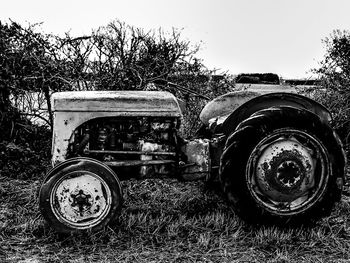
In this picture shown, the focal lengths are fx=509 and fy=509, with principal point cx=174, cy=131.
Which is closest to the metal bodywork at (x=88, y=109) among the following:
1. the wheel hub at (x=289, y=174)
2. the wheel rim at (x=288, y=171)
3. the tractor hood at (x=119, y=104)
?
the tractor hood at (x=119, y=104)

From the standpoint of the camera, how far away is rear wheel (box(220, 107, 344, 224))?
4.11m

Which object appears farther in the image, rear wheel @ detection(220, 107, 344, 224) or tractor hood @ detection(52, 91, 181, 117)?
tractor hood @ detection(52, 91, 181, 117)

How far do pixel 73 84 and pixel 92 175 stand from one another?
10.6 ft

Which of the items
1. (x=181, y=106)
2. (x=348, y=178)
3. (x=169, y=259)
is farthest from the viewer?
(x=348, y=178)

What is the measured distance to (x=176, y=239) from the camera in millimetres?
4105

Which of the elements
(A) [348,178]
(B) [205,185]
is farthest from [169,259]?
(A) [348,178]

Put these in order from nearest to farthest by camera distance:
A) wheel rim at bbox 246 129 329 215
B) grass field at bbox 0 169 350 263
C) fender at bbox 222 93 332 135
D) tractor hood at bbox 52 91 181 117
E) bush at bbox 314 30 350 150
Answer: grass field at bbox 0 169 350 263 → wheel rim at bbox 246 129 329 215 → tractor hood at bbox 52 91 181 117 → fender at bbox 222 93 332 135 → bush at bbox 314 30 350 150

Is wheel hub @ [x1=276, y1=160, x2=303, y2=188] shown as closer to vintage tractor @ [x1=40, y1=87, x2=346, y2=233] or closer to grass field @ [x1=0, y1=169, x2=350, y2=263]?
vintage tractor @ [x1=40, y1=87, x2=346, y2=233]

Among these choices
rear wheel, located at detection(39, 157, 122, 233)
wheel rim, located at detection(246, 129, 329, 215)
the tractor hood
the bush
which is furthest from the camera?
the bush

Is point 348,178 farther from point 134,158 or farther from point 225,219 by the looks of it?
point 134,158

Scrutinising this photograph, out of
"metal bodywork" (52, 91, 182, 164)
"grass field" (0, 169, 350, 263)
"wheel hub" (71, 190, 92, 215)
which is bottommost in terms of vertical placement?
"grass field" (0, 169, 350, 263)

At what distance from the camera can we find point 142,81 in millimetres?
7156

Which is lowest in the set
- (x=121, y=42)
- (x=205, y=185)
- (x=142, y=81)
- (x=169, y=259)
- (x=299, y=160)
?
(x=169, y=259)

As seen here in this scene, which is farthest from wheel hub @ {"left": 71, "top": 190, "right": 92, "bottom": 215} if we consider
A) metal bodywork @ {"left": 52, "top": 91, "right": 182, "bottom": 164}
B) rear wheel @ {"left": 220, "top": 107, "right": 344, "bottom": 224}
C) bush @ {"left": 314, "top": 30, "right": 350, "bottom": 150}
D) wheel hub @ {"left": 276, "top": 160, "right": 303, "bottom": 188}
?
bush @ {"left": 314, "top": 30, "right": 350, "bottom": 150}
